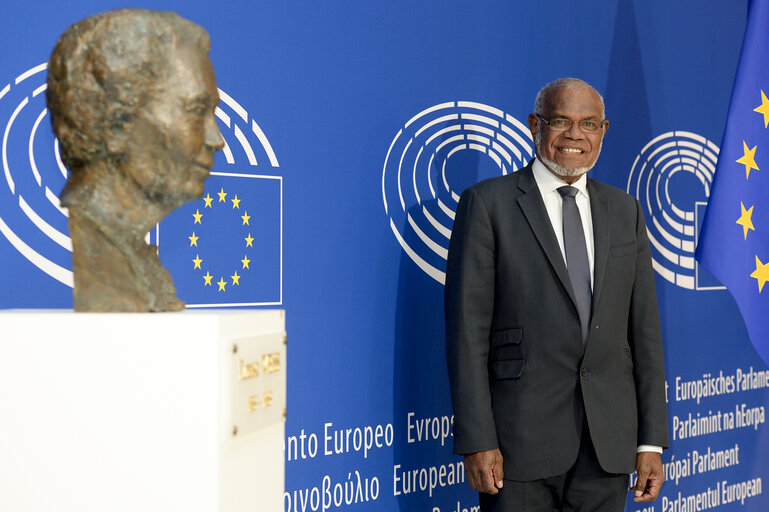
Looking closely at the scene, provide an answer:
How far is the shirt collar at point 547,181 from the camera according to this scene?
262 centimetres

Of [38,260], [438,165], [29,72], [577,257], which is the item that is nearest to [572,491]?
[577,257]

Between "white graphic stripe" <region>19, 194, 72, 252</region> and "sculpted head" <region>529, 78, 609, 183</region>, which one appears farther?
"sculpted head" <region>529, 78, 609, 183</region>

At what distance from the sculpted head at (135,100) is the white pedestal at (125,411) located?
267 mm

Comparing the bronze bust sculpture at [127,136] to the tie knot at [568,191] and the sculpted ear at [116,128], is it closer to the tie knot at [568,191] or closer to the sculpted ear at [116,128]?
the sculpted ear at [116,128]

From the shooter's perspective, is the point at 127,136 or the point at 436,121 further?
the point at 436,121

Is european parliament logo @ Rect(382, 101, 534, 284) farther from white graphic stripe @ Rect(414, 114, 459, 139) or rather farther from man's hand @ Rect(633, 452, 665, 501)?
man's hand @ Rect(633, 452, 665, 501)

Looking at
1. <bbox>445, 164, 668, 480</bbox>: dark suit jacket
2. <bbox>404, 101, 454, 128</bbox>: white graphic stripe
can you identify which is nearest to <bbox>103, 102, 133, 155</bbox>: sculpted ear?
<bbox>445, 164, 668, 480</bbox>: dark suit jacket

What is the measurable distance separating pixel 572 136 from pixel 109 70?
4.64 feet

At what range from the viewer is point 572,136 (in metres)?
2.60

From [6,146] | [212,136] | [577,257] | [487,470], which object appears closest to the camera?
[212,136]

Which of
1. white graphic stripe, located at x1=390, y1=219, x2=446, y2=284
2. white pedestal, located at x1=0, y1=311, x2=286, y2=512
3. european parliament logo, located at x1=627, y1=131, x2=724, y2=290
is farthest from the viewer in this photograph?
european parliament logo, located at x1=627, y1=131, x2=724, y2=290

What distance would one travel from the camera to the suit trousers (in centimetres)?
247

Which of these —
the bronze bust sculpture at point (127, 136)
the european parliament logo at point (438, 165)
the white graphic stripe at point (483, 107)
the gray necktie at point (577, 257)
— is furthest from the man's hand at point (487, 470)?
the white graphic stripe at point (483, 107)

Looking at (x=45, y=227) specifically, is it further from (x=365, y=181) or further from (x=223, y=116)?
(x=365, y=181)
